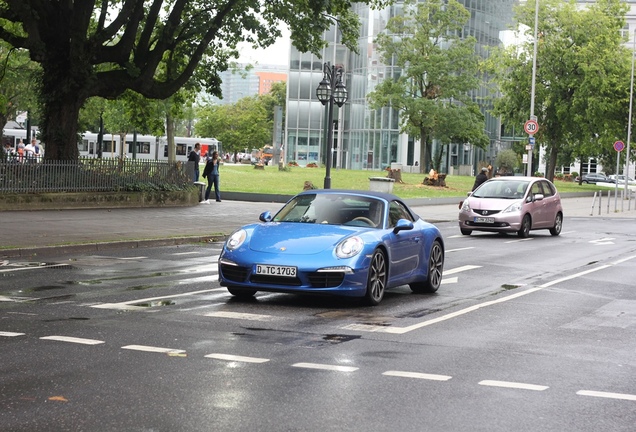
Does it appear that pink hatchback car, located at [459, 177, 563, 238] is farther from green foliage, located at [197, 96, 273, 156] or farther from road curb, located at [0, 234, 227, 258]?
green foliage, located at [197, 96, 273, 156]

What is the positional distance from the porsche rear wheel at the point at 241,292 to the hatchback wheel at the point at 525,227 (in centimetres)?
1600

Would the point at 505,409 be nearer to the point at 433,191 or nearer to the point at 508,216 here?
the point at 508,216

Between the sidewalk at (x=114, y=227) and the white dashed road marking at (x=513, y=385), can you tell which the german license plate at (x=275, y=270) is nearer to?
the white dashed road marking at (x=513, y=385)

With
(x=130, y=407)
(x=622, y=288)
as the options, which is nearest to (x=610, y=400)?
(x=130, y=407)

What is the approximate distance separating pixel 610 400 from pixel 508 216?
2035 cm

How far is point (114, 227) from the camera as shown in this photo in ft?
77.6

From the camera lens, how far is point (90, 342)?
905cm

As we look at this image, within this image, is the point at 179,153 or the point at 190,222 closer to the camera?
the point at 190,222

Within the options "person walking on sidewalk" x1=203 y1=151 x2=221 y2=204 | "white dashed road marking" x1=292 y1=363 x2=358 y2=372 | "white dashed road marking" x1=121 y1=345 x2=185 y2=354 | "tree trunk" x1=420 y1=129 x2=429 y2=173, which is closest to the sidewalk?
"person walking on sidewalk" x1=203 y1=151 x2=221 y2=204

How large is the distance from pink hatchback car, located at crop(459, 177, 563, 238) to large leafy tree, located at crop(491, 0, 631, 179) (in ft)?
139

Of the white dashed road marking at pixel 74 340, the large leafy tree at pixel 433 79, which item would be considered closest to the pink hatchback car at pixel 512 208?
the white dashed road marking at pixel 74 340

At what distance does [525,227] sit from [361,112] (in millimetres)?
71525

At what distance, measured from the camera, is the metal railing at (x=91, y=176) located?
27328 millimetres

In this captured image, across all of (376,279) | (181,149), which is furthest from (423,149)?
(376,279)
